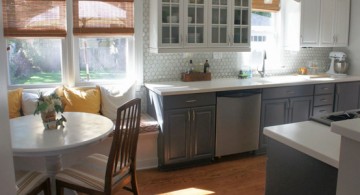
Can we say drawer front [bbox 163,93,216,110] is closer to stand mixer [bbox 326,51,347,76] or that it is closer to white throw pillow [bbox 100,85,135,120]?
white throw pillow [bbox 100,85,135,120]

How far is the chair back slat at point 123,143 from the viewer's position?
216cm

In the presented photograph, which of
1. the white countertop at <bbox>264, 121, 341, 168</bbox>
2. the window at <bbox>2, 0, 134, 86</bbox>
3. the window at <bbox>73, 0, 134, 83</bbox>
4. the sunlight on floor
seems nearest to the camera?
the white countertop at <bbox>264, 121, 341, 168</bbox>

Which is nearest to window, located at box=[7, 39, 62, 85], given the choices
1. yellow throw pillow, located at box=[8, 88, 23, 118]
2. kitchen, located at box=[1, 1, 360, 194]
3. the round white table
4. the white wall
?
yellow throw pillow, located at box=[8, 88, 23, 118]

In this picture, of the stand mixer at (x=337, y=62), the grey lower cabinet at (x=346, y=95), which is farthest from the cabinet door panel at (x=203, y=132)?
the stand mixer at (x=337, y=62)

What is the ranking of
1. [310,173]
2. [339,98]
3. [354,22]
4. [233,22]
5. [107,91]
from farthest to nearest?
[354,22] < [339,98] < [233,22] < [107,91] < [310,173]

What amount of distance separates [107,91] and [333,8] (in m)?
3.43

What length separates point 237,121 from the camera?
371 centimetres

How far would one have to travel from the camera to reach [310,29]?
4465mm

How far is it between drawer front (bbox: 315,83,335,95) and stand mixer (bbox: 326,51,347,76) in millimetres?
558

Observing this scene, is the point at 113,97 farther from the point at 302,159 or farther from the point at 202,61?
the point at 302,159

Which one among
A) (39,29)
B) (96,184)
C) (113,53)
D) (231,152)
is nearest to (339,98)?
(231,152)

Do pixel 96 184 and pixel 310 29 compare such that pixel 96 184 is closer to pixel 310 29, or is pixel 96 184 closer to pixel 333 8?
pixel 310 29

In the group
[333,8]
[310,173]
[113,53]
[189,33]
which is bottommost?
[310,173]

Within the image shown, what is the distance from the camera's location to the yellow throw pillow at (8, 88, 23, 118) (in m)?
3.12
